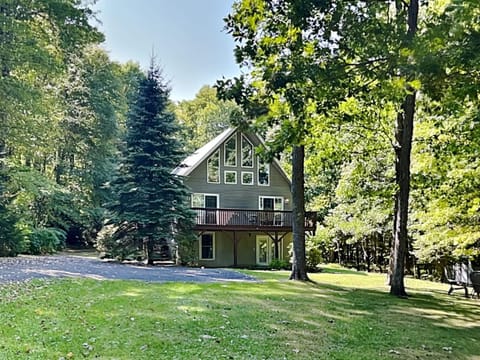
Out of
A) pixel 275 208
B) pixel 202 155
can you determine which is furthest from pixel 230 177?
pixel 275 208

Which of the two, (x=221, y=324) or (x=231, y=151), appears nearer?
(x=221, y=324)

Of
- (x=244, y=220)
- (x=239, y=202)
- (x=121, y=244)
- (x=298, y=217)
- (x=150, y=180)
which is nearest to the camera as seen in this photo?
(x=298, y=217)

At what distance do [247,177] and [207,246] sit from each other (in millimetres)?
4660

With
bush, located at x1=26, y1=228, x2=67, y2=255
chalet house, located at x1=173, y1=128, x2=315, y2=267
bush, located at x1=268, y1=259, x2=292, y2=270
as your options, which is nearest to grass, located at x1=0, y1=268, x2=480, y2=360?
bush, located at x1=268, y1=259, x2=292, y2=270

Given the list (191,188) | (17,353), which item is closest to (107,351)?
(17,353)

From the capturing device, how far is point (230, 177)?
85.6 feet

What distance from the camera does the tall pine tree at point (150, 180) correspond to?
20.6 metres

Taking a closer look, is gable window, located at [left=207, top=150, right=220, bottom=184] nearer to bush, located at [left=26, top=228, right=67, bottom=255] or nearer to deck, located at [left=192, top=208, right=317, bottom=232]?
deck, located at [left=192, top=208, right=317, bottom=232]

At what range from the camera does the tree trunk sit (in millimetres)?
13961

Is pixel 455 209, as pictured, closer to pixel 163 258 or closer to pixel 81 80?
pixel 163 258

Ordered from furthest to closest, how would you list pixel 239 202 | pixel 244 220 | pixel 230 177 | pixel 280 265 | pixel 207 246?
pixel 239 202 → pixel 230 177 → pixel 207 246 → pixel 244 220 → pixel 280 265

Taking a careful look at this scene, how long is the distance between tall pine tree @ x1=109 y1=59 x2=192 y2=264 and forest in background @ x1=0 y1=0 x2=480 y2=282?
8.91 ft

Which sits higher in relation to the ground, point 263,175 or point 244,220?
point 263,175

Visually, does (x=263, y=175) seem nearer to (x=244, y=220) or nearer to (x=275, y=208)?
(x=275, y=208)
